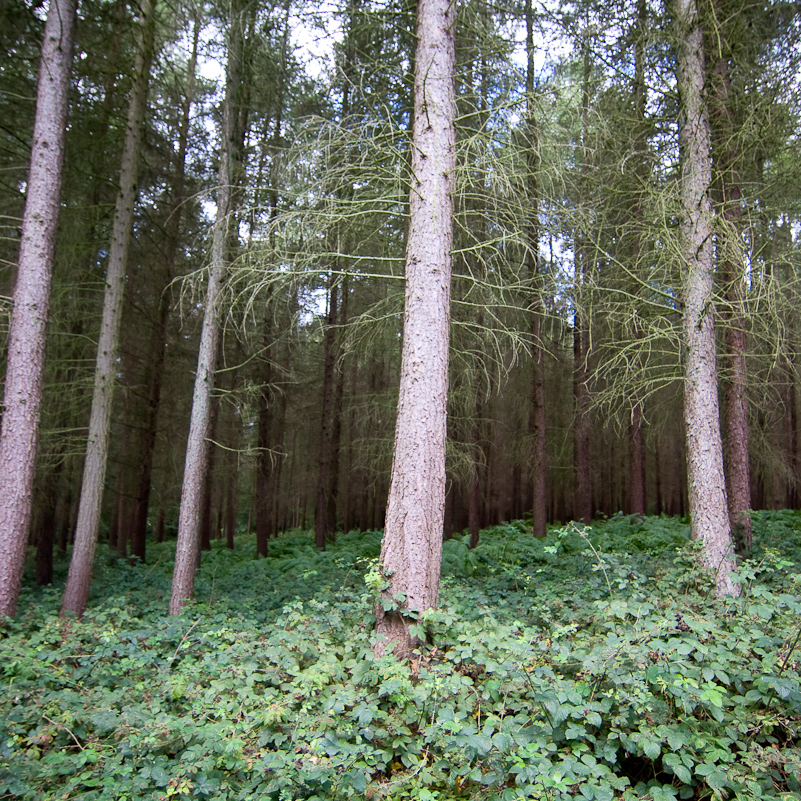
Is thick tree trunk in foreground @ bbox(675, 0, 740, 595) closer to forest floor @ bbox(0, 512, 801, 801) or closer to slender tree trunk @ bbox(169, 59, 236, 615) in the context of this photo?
forest floor @ bbox(0, 512, 801, 801)

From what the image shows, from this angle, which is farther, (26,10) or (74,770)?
(26,10)

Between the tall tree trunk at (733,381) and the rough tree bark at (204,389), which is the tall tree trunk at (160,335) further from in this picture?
the tall tree trunk at (733,381)

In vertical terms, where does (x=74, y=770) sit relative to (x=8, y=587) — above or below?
below

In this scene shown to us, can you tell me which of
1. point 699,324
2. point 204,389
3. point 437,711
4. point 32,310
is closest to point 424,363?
point 437,711

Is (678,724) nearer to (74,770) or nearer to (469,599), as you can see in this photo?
(469,599)

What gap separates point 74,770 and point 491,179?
6.05 meters

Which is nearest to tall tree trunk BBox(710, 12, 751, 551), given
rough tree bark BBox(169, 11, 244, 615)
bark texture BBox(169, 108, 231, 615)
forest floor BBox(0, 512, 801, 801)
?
forest floor BBox(0, 512, 801, 801)

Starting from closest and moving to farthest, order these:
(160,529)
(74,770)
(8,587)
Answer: (74,770) → (8,587) → (160,529)

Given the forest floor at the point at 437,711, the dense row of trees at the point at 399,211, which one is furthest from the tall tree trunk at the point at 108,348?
the forest floor at the point at 437,711

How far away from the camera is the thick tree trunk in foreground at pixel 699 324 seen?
6121mm

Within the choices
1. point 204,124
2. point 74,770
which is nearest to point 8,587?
point 74,770

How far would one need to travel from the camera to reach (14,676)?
4.97 metres

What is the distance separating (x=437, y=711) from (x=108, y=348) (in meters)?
7.92

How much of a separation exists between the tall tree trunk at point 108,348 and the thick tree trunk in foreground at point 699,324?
26.5 feet
